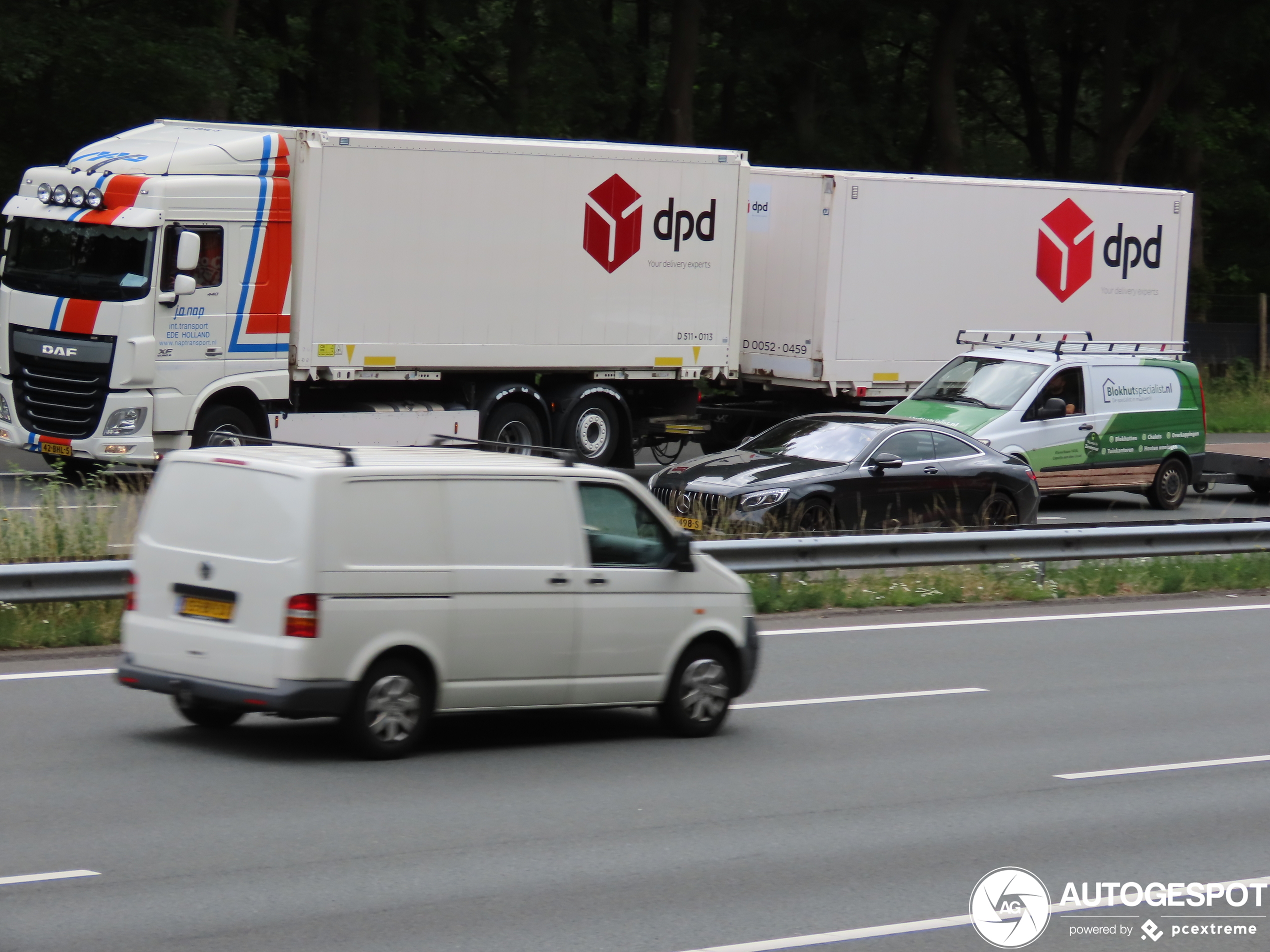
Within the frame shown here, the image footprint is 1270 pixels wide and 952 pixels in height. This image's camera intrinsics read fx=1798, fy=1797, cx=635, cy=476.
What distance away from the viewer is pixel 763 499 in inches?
627

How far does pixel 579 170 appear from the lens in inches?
832

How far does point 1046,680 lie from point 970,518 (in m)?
5.72

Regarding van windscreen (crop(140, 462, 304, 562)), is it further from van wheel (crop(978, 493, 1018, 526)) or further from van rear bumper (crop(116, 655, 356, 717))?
van wheel (crop(978, 493, 1018, 526))

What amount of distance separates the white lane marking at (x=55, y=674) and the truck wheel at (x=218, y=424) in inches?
316

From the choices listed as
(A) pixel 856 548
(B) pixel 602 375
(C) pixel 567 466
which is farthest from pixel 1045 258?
(C) pixel 567 466

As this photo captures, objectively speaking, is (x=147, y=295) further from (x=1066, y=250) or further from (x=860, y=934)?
(x=860, y=934)

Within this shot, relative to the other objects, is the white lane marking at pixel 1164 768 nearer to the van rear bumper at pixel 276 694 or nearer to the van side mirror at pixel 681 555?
the van side mirror at pixel 681 555

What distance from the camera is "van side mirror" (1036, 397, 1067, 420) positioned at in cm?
2045

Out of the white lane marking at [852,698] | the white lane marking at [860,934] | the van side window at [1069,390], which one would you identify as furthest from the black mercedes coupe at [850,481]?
the white lane marking at [860,934]

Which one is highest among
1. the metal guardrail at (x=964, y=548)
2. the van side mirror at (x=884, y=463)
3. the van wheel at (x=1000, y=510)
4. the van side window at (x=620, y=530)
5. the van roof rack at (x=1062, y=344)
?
the van roof rack at (x=1062, y=344)

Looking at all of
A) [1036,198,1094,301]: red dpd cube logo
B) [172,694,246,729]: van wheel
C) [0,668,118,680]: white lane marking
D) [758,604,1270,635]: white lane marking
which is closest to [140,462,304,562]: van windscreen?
[172,694,246,729]: van wheel

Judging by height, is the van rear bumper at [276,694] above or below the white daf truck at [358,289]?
below

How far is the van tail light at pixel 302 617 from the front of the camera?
27.1ft

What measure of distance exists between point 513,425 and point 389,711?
12752 millimetres
